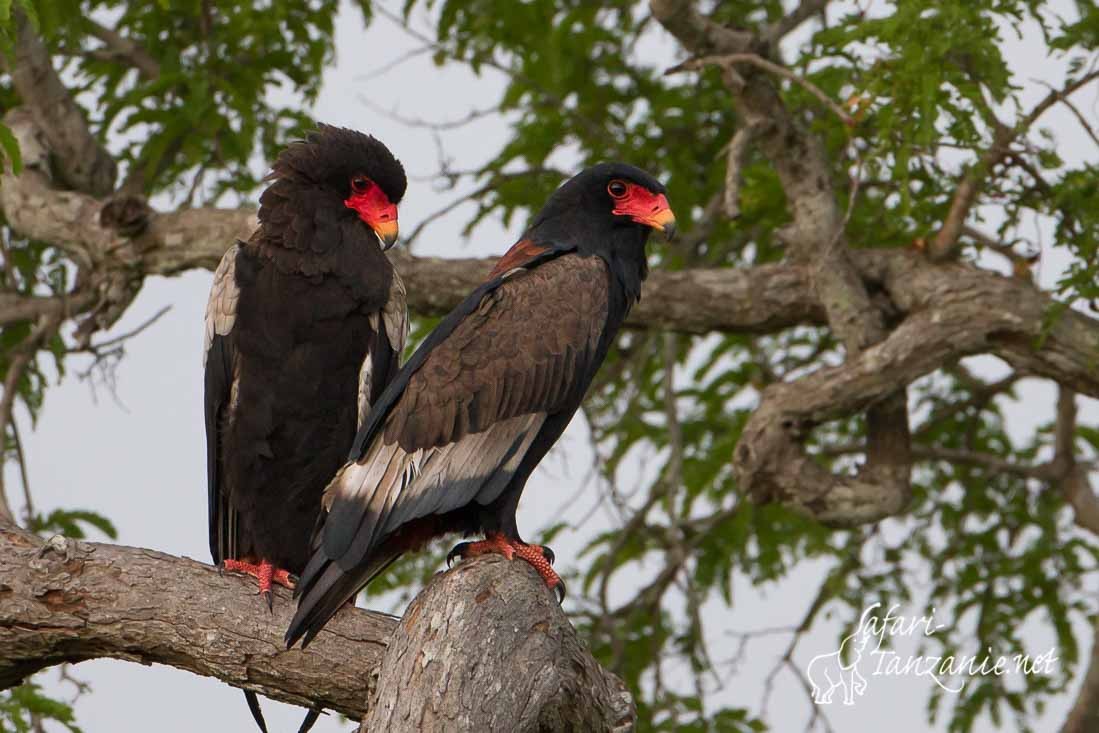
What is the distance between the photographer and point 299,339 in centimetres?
431

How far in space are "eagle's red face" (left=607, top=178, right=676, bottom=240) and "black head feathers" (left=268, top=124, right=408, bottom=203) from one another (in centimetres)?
63

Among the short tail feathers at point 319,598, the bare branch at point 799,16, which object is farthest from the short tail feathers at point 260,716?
the bare branch at point 799,16

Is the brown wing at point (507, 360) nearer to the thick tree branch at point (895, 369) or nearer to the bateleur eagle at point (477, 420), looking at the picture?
the bateleur eagle at point (477, 420)

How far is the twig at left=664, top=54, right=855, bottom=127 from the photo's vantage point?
5.22 metres

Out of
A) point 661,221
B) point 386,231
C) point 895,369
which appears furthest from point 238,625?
point 895,369

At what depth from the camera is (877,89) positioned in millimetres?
5059

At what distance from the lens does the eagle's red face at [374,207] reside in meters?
4.45

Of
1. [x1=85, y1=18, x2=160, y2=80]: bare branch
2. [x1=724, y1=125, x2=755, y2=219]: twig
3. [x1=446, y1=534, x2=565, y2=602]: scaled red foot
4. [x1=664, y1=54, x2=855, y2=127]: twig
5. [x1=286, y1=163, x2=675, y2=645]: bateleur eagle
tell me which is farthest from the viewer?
[x1=85, y1=18, x2=160, y2=80]: bare branch

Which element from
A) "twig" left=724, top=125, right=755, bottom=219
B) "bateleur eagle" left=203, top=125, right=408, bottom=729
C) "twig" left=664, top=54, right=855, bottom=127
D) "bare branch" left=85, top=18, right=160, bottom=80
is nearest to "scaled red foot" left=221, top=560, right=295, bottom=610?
"bateleur eagle" left=203, top=125, right=408, bottom=729

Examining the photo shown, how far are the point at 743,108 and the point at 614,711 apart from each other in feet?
9.98

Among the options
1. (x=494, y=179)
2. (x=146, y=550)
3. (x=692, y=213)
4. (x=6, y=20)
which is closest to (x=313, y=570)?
(x=146, y=550)

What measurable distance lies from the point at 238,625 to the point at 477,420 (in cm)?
77

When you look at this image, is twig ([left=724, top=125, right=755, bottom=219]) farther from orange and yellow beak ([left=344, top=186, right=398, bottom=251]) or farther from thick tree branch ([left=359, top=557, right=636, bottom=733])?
thick tree branch ([left=359, top=557, right=636, bottom=733])

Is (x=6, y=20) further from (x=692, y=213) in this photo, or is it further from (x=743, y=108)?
(x=692, y=213)
